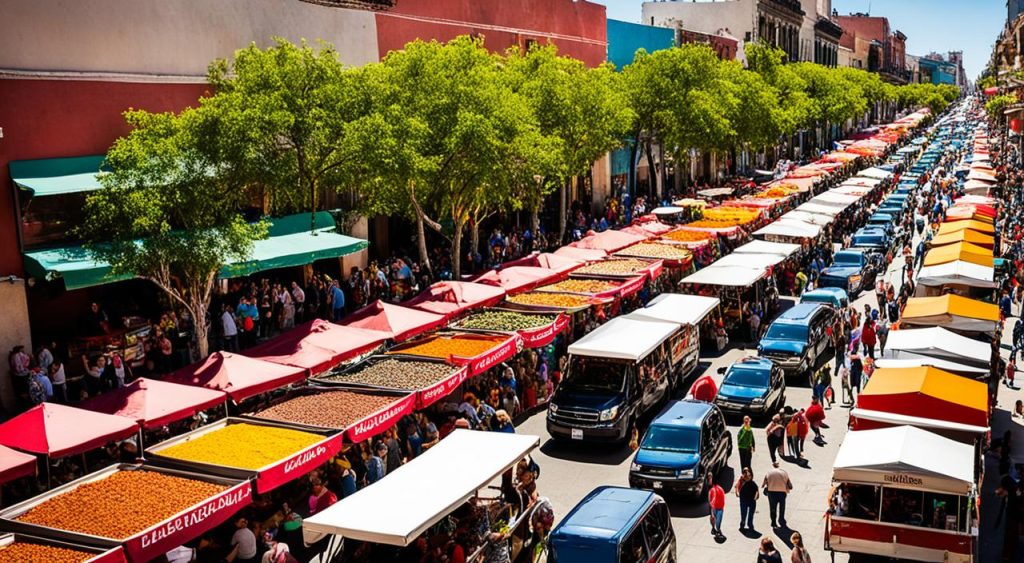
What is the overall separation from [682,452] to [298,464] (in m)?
7.34

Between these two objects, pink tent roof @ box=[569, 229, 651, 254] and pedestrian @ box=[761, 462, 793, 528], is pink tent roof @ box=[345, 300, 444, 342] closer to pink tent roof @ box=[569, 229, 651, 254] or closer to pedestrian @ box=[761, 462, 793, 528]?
pedestrian @ box=[761, 462, 793, 528]

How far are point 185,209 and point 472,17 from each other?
83.0 ft

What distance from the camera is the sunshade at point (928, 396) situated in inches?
707

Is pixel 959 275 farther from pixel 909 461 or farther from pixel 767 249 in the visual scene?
pixel 909 461

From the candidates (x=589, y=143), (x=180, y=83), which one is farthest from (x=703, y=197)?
(x=180, y=83)

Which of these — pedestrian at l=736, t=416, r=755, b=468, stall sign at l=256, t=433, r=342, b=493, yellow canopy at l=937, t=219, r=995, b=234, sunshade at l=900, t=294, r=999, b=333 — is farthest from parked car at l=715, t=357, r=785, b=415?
yellow canopy at l=937, t=219, r=995, b=234

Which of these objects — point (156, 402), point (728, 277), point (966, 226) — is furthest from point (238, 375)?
point (966, 226)

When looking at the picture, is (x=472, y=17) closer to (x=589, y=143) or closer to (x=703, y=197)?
(x=589, y=143)

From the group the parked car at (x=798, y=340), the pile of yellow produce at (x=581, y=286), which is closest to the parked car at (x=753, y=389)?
the parked car at (x=798, y=340)

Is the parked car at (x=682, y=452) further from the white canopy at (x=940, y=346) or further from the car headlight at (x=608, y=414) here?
the white canopy at (x=940, y=346)

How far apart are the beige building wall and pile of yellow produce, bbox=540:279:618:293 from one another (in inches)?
481

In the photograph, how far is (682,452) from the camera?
63.3 feet

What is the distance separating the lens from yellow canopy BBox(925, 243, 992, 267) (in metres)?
31.2

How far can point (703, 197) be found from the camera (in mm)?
57500
